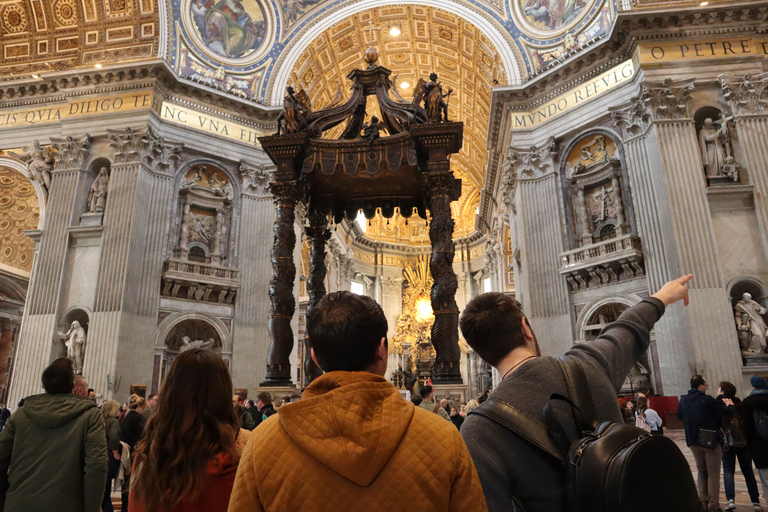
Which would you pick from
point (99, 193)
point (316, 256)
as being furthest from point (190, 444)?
point (99, 193)

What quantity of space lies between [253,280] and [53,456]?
11598mm

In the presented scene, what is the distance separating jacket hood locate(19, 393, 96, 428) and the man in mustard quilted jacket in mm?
2031

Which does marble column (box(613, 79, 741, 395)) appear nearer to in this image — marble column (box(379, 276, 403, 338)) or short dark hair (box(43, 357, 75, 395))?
short dark hair (box(43, 357, 75, 395))

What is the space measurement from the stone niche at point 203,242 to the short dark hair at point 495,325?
12447 millimetres

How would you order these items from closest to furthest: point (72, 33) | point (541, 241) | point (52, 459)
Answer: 1. point (52, 459)
2. point (541, 241)
3. point (72, 33)

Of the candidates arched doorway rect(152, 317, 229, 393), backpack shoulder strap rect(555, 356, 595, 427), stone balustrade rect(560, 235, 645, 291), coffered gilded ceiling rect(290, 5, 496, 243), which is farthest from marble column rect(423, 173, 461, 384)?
coffered gilded ceiling rect(290, 5, 496, 243)

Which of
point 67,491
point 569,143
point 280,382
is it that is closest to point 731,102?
point 569,143

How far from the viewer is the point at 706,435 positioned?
14.5 ft

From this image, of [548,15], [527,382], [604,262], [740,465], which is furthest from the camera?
[548,15]

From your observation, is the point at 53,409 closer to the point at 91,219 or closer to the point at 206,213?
the point at 91,219

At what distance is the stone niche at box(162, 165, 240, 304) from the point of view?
43.0 ft

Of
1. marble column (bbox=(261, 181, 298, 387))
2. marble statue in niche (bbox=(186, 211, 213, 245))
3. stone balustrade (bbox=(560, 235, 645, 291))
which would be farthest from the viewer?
marble statue in niche (bbox=(186, 211, 213, 245))

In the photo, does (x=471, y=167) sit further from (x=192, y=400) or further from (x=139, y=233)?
(x=192, y=400)

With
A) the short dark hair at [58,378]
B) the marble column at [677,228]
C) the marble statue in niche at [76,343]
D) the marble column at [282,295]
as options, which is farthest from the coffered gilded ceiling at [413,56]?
the short dark hair at [58,378]
